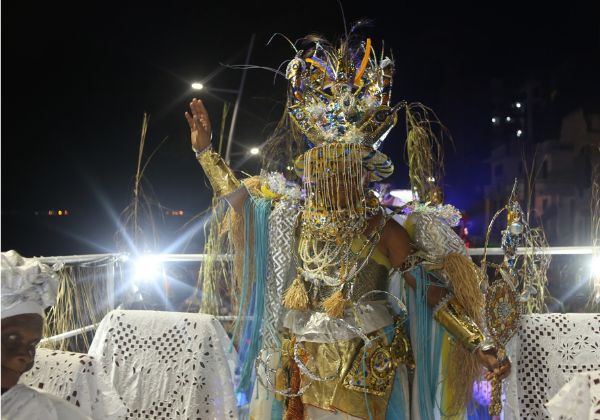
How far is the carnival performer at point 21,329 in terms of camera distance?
4.15ft

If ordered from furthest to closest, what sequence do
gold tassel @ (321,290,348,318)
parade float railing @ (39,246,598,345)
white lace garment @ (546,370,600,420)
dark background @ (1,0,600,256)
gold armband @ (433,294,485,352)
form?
dark background @ (1,0,600,256)
parade float railing @ (39,246,598,345)
gold tassel @ (321,290,348,318)
gold armband @ (433,294,485,352)
white lace garment @ (546,370,600,420)

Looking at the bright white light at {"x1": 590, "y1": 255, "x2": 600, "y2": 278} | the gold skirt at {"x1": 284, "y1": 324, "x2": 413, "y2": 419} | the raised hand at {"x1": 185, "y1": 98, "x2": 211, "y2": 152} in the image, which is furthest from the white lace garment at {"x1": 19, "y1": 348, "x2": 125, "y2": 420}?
the bright white light at {"x1": 590, "y1": 255, "x2": 600, "y2": 278}

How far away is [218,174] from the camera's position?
2.26 metres

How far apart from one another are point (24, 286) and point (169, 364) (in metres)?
0.87

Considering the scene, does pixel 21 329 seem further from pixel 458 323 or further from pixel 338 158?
pixel 458 323

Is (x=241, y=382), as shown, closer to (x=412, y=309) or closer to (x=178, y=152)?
(x=412, y=309)

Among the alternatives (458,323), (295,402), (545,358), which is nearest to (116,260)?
(295,402)

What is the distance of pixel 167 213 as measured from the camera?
488 cm

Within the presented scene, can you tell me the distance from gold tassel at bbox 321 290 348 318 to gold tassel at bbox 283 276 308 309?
0.09 metres

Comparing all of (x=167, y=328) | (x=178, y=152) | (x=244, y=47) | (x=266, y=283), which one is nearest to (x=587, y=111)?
(x=244, y=47)

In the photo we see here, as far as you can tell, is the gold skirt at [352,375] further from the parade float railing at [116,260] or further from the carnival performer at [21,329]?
the carnival performer at [21,329]

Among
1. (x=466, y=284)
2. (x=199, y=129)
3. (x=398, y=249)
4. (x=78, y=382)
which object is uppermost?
(x=199, y=129)

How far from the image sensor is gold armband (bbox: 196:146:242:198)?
225 centimetres

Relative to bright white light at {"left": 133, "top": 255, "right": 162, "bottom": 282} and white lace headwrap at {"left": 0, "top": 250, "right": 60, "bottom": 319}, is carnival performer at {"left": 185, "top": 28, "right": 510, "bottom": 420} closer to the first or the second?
bright white light at {"left": 133, "top": 255, "right": 162, "bottom": 282}
